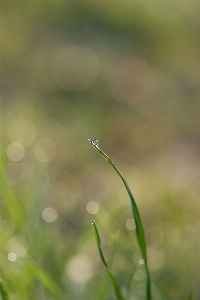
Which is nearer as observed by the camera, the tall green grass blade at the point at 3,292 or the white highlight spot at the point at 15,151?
the tall green grass blade at the point at 3,292

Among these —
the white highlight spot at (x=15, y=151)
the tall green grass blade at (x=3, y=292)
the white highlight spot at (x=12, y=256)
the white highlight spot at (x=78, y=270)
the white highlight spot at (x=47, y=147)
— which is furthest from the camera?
the white highlight spot at (x=47, y=147)

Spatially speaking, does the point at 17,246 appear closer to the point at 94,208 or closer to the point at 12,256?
the point at 12,256

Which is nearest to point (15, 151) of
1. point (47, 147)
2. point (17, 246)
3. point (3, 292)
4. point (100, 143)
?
point (47, 147)

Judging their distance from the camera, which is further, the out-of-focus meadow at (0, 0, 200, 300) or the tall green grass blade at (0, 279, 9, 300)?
the out-of-focus meadow at (0, 0, 200, 300)

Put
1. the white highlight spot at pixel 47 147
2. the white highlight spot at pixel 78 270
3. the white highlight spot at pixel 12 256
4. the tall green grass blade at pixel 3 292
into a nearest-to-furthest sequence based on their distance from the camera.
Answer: the tall green grass blade at pixel 3 292 → the white highlight spot at pixel 12 256 → the white highlight spot at pixel 78 270 → the white highlight spot at pixel 47 147

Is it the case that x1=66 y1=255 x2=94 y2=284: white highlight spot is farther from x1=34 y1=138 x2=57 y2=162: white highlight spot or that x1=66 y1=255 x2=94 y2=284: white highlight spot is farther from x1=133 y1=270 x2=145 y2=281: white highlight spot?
x1=34 y1=138 x2=57 y2=162: white highlight spot

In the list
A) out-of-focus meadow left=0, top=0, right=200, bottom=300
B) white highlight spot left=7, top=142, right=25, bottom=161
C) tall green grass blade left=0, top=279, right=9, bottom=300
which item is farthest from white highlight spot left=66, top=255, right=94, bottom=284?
white highlight spot left=7, top=142, right=25, bottom=161

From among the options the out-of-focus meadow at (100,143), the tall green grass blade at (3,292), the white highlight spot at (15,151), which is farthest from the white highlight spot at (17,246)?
the white highlight spot at (15,151)

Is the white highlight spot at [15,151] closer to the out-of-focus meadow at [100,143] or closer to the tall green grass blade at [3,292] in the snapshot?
the out-of-focus meadow at [100,143]
